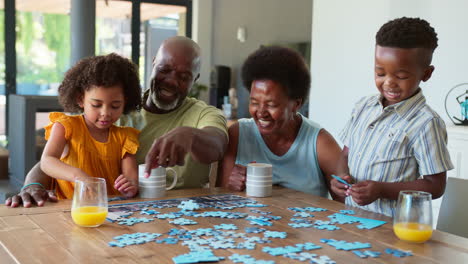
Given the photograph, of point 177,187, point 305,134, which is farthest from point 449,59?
point 177,187

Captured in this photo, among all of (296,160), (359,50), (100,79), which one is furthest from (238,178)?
(359,50)

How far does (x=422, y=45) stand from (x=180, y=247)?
115 centimetres

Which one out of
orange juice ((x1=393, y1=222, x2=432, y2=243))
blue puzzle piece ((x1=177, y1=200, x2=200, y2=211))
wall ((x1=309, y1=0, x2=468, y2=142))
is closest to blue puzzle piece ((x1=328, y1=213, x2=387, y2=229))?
orange juice ((x1=393, y1=222, x2=432, y2=243))

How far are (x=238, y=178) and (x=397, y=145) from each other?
24.3 inches

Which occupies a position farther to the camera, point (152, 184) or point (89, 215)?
point (152, 184)

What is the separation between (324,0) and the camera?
5609mm

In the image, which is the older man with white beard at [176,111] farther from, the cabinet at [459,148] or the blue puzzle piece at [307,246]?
the cabinet at [459,148]

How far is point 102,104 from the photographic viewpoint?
2109 millimetres

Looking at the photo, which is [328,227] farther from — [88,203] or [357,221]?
[88,203]

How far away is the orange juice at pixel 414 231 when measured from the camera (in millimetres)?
1459

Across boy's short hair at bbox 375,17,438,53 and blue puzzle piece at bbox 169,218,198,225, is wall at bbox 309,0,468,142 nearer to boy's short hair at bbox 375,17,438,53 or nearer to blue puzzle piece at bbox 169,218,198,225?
boy's short hair at bbox 375,17,438,53

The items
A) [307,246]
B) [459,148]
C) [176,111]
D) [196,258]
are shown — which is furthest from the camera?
[459,148]

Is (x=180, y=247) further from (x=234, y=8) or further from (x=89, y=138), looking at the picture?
(x=234, y=8)

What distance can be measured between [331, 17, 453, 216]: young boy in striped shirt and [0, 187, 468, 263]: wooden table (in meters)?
0.20
